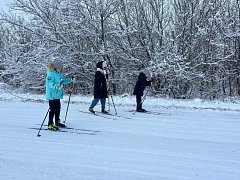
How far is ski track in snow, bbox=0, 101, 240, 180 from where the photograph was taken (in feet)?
19.0

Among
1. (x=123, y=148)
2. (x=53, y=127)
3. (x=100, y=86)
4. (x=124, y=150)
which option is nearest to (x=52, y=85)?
(x=53, y=127)

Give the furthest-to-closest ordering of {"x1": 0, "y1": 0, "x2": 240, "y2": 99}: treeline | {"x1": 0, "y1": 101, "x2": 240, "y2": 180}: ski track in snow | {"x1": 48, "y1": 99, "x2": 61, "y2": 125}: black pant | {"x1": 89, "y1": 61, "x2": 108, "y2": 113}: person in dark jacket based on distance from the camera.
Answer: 1. {"x1": 0, "y1": 0, "x2": 240, "y2": 99}: treeline
2. {"x1": 89, "y1": 61, "x2": 108, "y2": 113}: person in dark jacket
3. {"x1": 48, "y1": 99, "x2": 61, "y2": 125}: black pant
4. {"x1": 0, "y1": 101, "x2": 240, "y2": 180}: ski track in snow

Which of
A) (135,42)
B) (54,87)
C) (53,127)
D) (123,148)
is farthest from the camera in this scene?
(135,42)

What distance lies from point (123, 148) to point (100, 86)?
5.51 meters

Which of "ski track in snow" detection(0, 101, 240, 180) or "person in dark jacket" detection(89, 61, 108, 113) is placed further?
"person in dark jacket" detection(89, 61, 108, 113)

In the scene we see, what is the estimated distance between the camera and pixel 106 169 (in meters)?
6.00

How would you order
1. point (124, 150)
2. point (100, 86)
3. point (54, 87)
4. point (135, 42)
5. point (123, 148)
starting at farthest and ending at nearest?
point (135, 42) → point (100, 86) → point (54, 87) → point (123, 148) → point (124, 150)

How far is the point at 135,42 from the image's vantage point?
72.9 ft

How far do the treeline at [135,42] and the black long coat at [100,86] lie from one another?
25.2ft

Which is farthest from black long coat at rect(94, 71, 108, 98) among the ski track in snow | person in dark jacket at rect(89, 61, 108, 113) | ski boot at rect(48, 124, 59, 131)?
ski boot at rect(48, 124, 59, 131)

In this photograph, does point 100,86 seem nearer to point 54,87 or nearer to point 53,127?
point 54,87

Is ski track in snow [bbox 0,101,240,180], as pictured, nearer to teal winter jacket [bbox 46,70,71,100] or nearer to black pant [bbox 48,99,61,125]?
black pant [bbox 48,99,61,125]

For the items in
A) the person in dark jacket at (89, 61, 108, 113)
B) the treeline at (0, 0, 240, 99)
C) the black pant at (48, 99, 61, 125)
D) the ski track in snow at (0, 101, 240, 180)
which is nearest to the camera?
the ski track in snow at (0, 101, 240, 180)

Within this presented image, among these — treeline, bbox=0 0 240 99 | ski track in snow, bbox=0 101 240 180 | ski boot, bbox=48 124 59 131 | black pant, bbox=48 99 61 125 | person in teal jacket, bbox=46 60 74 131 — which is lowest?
ski track in snow, bbox=0 101 240 180
